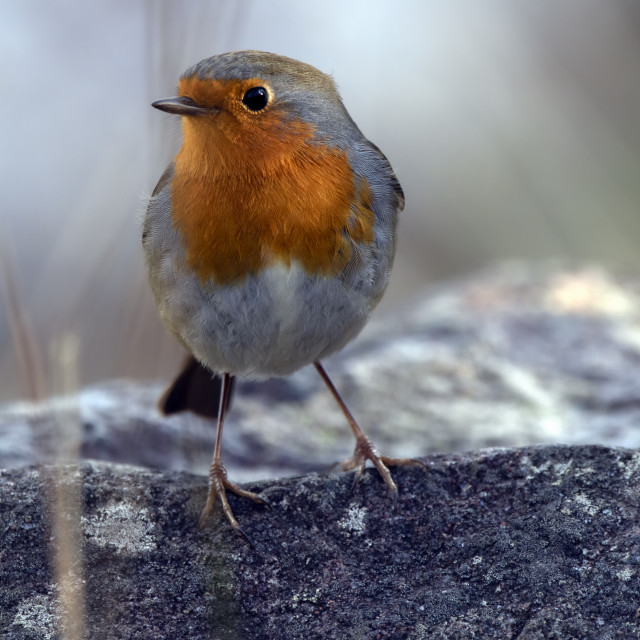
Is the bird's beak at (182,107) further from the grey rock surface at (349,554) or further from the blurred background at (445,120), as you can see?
the blurred background at (445,120)

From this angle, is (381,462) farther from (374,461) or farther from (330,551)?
(330,551)

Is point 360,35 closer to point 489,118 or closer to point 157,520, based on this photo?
point 489,118

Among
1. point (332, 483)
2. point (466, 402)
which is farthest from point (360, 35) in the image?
point (332, 483)

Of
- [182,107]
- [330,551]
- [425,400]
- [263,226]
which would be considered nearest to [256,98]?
[182,107]

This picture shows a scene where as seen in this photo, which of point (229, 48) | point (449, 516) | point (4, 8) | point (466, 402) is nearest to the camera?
point (449, 516)

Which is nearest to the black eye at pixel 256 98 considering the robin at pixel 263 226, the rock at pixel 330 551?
the robin at pixel 263 226

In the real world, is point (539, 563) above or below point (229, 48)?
below
